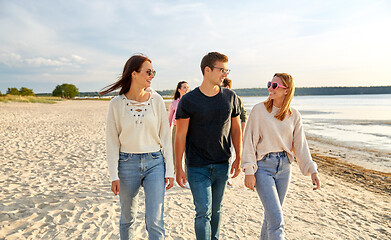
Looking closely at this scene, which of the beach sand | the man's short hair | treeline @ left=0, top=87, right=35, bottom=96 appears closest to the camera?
the man's short hair

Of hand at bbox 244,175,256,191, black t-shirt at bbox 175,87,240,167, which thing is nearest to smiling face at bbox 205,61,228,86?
black t-shirt at bbox 175,87,240,167

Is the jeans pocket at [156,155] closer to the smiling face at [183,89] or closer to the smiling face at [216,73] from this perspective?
the smiling face at [216,73]

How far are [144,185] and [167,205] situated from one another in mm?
2781

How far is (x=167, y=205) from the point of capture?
17.3ft

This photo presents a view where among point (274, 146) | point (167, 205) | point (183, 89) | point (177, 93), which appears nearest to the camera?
point (274, 146)

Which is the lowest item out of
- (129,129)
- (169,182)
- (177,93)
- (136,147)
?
(169,182)

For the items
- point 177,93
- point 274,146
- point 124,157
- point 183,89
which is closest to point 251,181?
point 274,146

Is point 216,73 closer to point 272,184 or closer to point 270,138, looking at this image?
point 270,138

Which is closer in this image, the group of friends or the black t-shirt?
the group of friends

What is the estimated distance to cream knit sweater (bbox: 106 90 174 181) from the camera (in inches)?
104

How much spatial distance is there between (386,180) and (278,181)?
7620 millimetres

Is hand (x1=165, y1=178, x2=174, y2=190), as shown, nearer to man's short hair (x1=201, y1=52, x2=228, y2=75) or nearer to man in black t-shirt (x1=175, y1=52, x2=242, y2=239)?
man in black t-shirt (x1=175, y1=52, x2=242, y2=239)

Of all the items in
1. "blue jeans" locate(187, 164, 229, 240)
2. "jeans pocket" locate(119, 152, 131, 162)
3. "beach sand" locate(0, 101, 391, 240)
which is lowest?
"beach sand" locate(0, 101, 391, 240)

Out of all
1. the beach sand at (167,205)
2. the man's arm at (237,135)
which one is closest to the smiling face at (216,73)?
the man's arm at (237,135)
